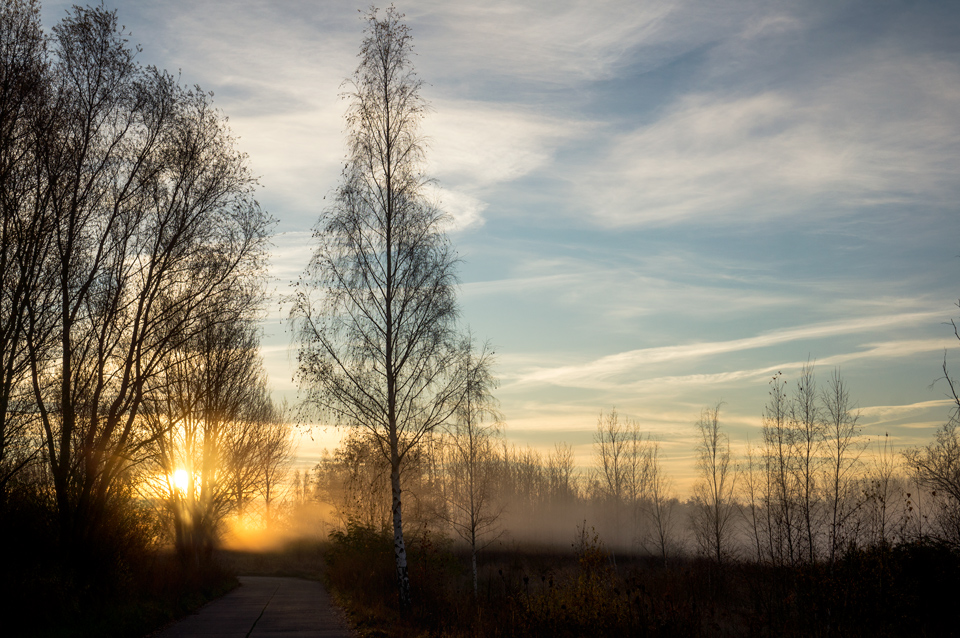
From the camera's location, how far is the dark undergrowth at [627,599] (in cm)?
1145

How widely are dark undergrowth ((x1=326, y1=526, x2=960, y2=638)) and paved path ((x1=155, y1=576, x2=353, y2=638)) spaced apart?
813mm

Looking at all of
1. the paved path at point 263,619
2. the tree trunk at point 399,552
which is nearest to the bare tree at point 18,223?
the paved path at point 263,619

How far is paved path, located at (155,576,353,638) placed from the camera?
46.9ft

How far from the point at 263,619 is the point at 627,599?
10086 mm

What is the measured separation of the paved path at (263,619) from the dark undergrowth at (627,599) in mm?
813

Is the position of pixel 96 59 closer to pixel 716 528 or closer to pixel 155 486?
pixel 155 486

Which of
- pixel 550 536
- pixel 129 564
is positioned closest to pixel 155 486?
pixel 129 564

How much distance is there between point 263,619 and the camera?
17078mm

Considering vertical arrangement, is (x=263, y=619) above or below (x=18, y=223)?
below

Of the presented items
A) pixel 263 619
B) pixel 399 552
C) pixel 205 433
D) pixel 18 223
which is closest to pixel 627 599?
pixel 399 552

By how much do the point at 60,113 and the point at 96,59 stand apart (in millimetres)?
1819

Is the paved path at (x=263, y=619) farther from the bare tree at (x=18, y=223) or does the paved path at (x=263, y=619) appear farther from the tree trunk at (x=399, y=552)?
the bare tree at (x=18, y=223)

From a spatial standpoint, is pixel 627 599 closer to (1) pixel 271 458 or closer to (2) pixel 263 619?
(2) pixel 263 619

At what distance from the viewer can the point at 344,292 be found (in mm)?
18766
